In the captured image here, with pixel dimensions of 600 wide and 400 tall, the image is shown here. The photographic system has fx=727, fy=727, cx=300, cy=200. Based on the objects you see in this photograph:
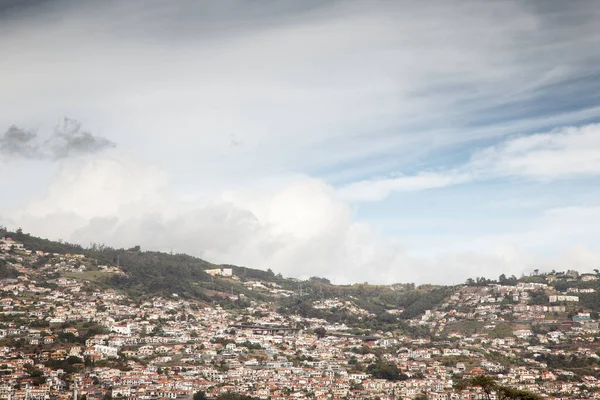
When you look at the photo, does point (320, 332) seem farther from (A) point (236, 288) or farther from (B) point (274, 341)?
(A) point (236, 288)

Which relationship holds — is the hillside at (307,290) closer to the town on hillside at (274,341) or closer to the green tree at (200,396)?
the town on hillside at (274,341)

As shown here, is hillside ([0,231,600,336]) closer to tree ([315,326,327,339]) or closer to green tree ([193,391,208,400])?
tree ([315,326,327,339])

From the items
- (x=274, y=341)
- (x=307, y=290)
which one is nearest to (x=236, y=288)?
(x=307, y=290)

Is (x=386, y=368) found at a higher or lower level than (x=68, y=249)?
lower

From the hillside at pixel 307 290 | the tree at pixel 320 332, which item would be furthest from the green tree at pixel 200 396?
the hillside at pixel 307 290

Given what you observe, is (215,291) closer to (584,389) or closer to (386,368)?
(386,368)

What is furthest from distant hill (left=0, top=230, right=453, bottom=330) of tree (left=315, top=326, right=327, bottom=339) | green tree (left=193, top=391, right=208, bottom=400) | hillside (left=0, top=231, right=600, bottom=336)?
green tree (left=193, top=391, right=208, bottom=400)

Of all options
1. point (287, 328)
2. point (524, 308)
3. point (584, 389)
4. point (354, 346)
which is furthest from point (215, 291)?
point (584, 389)

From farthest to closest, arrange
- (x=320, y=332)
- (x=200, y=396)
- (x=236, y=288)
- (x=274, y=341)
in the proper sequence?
(x=236, y=288)
(x=320, y=332)
(x=274, y=341)
(x=200, y=396)
